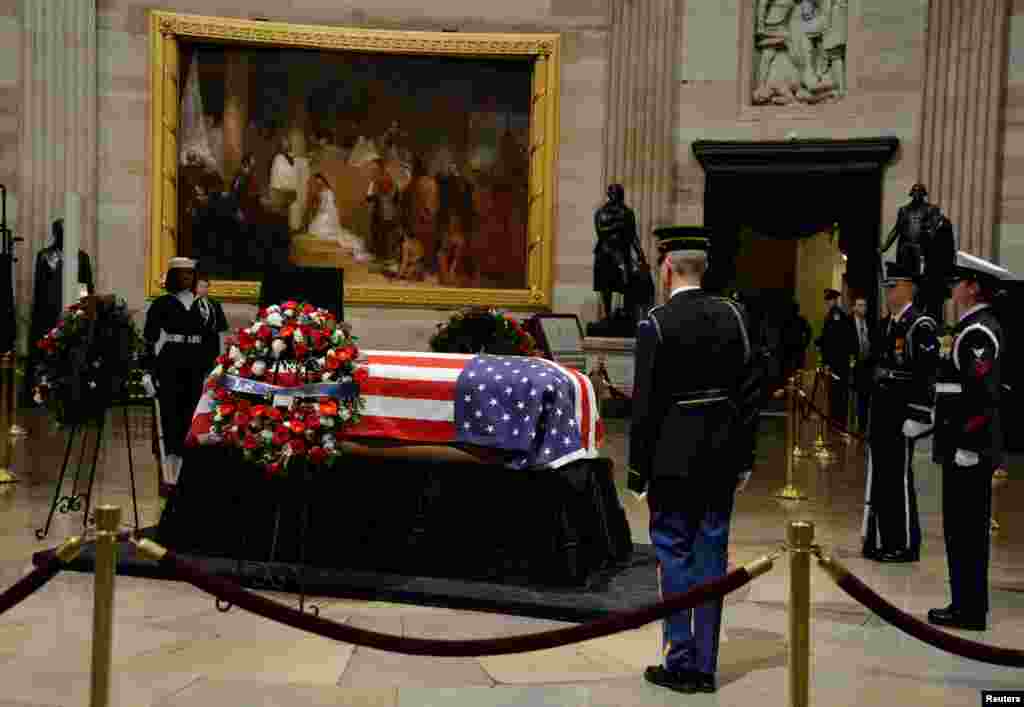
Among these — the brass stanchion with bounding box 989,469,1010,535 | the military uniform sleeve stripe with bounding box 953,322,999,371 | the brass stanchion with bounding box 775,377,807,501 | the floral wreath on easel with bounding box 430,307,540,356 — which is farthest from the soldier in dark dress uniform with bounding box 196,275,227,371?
the brass stanchion with bounding box 989,469,1010,535

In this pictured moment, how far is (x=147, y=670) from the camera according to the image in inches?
200

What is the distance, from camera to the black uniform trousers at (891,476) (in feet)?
24.6

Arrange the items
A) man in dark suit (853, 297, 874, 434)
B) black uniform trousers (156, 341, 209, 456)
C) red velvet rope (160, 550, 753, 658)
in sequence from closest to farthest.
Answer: red velvet rope (160, 550, 753, 658) < black uniform trousers (156, 341, 209, 456) < man in dark suit (853, 297, 874, 434)

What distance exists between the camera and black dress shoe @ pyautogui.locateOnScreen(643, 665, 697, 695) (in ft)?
16.2

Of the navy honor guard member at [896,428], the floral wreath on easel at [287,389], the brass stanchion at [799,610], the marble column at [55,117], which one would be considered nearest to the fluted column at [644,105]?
the marble column at [55,117]

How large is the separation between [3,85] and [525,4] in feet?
23.6

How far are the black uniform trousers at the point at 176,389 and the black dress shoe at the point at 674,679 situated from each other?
477 centimetres

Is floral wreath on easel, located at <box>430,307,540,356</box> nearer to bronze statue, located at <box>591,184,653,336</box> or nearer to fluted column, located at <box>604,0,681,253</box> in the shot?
bronze statue, located at <box>591,184,653,336</box>

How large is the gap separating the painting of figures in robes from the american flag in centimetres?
1043

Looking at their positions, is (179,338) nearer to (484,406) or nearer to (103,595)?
(484,406)

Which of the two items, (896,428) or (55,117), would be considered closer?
(896,428)

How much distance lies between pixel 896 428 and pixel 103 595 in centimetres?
529

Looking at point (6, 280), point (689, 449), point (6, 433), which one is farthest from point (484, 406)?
point (6, 280)

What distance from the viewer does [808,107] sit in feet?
54.1
